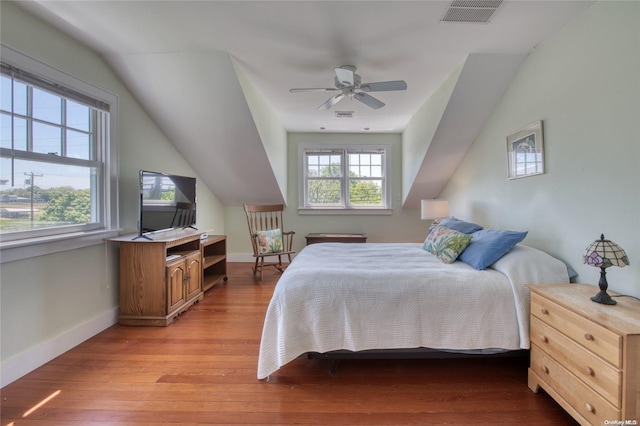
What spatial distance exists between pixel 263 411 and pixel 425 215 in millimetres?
3135

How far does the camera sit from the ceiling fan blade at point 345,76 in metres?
2.24

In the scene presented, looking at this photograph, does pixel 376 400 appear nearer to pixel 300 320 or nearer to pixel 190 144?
pixel 300 320

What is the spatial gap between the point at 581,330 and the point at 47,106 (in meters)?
3.59

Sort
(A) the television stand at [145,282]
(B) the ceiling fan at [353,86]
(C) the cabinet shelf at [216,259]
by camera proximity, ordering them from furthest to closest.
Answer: (C) the cabinet shelf at [216,259]
(A) the television stand at [145,282]
(B) the ceiling fan at [353,86]

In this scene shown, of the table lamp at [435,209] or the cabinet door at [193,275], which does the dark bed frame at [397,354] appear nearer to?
the cabinet door at [193,275]

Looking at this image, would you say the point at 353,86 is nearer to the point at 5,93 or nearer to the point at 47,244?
the point at 5,93

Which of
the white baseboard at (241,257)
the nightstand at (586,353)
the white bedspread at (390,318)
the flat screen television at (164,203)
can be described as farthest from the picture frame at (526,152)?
the white baseboard at (241,257)

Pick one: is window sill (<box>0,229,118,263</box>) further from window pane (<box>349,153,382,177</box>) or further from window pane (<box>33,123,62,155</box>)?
window pane (<box>349,153,382,177</box>)

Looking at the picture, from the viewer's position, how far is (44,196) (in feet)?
6.51

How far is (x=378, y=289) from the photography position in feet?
5.58

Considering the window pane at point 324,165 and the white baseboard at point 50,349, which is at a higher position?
the window pane at point 324,165

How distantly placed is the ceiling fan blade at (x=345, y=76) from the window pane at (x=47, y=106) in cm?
218

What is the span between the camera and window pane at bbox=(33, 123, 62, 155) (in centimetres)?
192

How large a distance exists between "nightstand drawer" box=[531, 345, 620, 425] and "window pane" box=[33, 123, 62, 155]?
3532 millimetres
